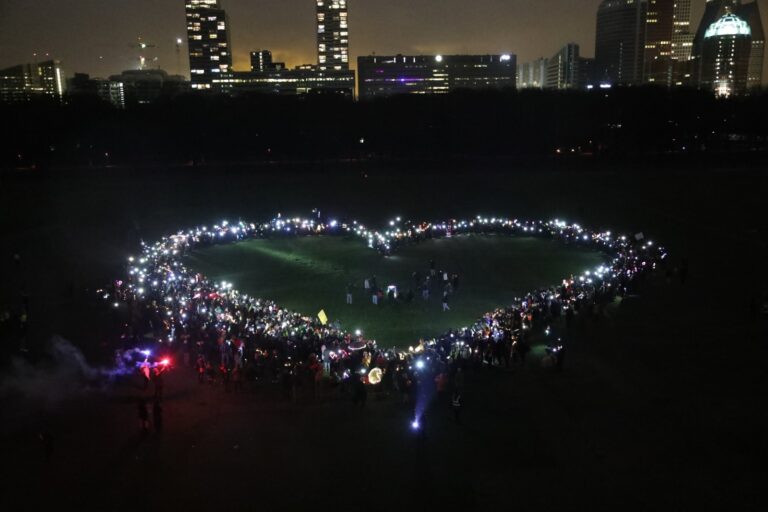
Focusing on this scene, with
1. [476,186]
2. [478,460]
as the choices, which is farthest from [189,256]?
[476,186]

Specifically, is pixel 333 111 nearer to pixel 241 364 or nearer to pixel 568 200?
pixel 568 200

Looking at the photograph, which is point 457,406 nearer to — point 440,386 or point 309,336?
point 440,386

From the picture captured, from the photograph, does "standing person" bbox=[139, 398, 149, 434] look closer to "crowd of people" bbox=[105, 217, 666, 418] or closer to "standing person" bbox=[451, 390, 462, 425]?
"crowd of people" bbox=[105, 217, 666, 418]

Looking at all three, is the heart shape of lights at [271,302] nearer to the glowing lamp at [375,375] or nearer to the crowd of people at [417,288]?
the glowing lamp at [375,375]

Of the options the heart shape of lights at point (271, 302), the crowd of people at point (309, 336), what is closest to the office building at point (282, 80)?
the heart shape of lights at point (271, 302)

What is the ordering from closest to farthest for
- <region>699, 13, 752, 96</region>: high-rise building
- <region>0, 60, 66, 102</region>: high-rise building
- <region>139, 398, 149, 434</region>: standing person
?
<region>139, 398, 149, 434</region>: standing person, <region>0, 60, 66, 102</region>: high-rise building, <region>699, 13, 752, 96</region>: high-rise building

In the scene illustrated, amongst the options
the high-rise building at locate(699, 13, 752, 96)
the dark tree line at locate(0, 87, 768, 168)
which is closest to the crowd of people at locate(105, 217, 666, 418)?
the dark tree line at locate(0, 87, 768, 168)

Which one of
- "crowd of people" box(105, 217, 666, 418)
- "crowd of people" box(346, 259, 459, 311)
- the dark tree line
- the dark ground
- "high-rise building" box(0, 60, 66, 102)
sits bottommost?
the dark ground
